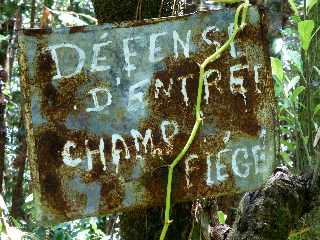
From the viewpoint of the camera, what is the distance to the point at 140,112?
109 centimetres

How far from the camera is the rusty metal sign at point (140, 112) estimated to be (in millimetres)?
1046

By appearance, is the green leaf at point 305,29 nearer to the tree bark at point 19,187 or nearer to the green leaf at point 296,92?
the green leaf at point 296,92

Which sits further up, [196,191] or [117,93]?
[117,93]

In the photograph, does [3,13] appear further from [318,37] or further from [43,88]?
[43,88]

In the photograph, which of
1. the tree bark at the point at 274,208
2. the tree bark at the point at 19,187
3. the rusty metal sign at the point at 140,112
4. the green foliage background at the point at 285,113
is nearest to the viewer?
the rusty metal sign at the point at 140,112

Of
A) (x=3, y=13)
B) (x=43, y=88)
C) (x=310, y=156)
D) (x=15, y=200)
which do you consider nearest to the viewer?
(x=43, y=88)

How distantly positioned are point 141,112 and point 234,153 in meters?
0.22

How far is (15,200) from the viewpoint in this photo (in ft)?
17.4

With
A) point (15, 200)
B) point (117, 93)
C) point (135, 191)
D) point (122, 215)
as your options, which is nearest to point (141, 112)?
point (117, 93)

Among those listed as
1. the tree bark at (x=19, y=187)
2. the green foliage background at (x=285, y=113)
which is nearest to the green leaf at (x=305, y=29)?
the green foliage background at (x=285, y=113)

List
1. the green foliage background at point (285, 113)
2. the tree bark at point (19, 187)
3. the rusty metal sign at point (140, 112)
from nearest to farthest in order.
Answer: the rusty metal sign at point (140, 112) → the green foliage background at point (285, 113) → the tree bark at point (19, 187)

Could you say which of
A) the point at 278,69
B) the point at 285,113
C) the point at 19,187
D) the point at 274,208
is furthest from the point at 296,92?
the point at 19,187

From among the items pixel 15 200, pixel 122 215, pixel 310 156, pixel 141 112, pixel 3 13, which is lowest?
pixel 15 200

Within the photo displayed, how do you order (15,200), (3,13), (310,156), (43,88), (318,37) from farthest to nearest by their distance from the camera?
(15,200)
(3,13)
(318,37)
(310,156)
(43,88)
